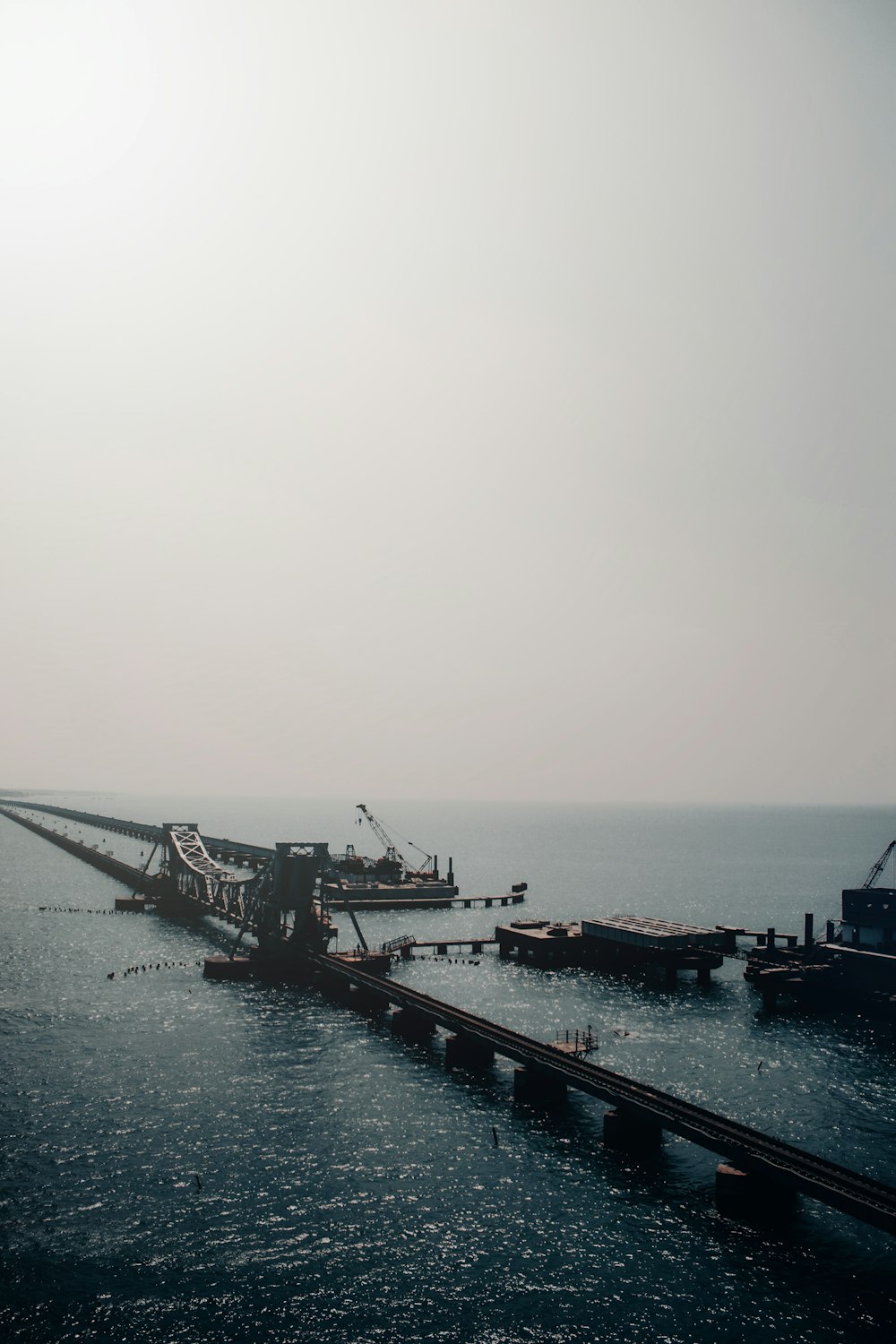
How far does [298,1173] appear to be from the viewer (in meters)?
53.1

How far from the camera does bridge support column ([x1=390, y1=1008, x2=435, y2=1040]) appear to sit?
82125 millimetres

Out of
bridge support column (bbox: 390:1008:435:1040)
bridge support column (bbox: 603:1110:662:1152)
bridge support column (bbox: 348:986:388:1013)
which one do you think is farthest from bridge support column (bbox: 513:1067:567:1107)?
bridge support column (bbox: 348:986:388:1013)

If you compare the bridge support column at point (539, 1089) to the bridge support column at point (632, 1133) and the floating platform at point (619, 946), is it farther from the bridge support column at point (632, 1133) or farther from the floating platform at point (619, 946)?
the floating platform at point (619, 946)

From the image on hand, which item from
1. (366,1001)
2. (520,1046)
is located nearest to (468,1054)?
(520,1046)

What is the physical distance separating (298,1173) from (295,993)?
47459mm

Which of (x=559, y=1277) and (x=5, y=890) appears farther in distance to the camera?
(x=5, y=890)

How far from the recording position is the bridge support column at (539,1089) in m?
65.1

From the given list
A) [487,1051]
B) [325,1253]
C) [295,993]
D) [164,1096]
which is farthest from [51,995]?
[325,1253]

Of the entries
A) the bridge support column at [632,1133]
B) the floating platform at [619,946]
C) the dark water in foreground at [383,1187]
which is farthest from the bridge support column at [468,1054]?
the floating platform at [619,946]

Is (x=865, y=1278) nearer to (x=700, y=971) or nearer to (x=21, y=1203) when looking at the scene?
(x=21, y=1203)

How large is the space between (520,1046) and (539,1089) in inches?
212

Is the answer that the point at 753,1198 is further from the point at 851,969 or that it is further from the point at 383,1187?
the point at 851,969

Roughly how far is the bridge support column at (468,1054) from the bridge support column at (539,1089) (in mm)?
7712

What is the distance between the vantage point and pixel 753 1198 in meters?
48.0
